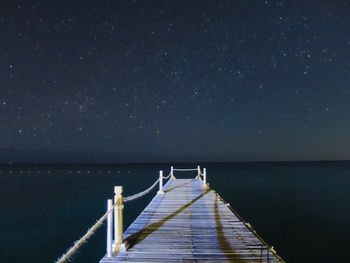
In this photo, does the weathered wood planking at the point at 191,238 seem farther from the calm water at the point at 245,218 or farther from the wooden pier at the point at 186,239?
the calm water at the point at 245,218

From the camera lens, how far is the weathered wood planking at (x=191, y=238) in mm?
6195

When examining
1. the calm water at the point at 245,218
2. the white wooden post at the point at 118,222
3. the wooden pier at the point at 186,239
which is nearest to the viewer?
the wooden pier at the point at 186,239

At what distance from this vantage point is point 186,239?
744 centimetres

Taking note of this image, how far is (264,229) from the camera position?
858 inches

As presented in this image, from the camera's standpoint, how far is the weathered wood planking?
6195 millimetres

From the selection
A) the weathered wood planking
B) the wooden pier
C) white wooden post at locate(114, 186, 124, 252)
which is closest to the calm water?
the weathered wood planking

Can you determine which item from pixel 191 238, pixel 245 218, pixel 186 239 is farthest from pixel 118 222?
pixel 245 218

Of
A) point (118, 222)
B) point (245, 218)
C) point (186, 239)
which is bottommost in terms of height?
point (245, 218)

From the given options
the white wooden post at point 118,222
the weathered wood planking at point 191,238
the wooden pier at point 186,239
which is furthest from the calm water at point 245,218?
the white wooden post at point 118,222

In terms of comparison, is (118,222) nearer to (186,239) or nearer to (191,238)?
(186,239)

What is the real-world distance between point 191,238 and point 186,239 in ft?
0.51

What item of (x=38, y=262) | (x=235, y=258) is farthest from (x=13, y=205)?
(x=235, y=258)

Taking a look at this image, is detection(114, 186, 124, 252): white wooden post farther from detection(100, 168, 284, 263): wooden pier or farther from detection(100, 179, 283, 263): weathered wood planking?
detection(100, 179, 283, 263): weathered wood planking

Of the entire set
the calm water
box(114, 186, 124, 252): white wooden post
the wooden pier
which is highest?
box(114, 186, 124, 252): white wooden post
